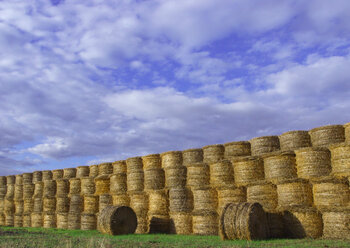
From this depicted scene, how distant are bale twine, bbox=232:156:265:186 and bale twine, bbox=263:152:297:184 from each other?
43 cm

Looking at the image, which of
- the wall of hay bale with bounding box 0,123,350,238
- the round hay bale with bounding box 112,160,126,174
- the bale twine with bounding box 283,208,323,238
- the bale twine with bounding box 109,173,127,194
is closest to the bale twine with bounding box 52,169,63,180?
the wall of hay bale with bounding box 0,123,350,238

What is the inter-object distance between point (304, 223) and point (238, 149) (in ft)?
13.0

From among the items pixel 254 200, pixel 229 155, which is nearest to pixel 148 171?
pixel 229 155

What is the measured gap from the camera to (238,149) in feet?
46.6

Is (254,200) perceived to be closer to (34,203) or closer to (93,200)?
(93,200)

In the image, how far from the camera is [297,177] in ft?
39.0

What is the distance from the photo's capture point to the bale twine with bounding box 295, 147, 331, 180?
1137 cm

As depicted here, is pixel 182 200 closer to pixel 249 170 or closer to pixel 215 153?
pixel 215 153

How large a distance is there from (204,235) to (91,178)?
7749 mm

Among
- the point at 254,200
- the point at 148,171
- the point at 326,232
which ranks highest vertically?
the point at 148,171

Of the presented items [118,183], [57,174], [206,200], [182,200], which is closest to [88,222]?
[118,183]

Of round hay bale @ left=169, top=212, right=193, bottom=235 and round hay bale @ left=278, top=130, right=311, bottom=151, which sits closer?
round hay bale @ left=278, top=130, right=311, bottom=151

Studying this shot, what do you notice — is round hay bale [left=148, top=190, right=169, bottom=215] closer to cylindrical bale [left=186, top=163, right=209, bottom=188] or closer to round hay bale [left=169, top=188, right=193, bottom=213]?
round hay bale [left=169, top=188, right=193, bottom=213]

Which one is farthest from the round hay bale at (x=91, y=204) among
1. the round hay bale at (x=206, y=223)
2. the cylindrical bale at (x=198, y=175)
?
the round hay bale at (x=206, y=223)
